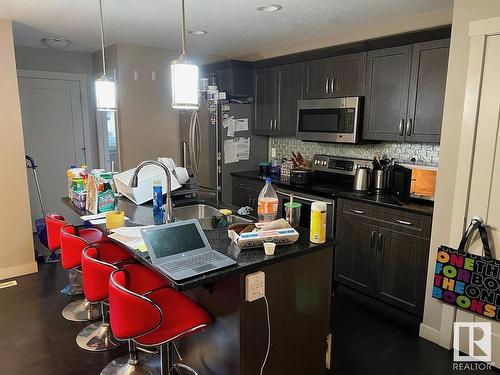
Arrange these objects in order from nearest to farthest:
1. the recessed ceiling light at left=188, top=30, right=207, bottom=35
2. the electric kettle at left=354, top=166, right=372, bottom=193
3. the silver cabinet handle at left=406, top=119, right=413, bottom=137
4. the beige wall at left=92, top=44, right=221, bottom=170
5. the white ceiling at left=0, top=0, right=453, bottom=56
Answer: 1. the white ceiling at left=0, top=0, right=453, bottom=56
2. the silver cabinet handle at left=406, top=119, right=413, bottom=137
3. the electric kettle at left=354, top=166, right=372, bottom=193
4. the recessed ceiling light at left=188, top=30, right=207, bottom=35
5. the beige wall at left=92, top=44, right=221, bottom=170

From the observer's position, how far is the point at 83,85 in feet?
16.9

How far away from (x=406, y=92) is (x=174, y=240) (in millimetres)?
2393

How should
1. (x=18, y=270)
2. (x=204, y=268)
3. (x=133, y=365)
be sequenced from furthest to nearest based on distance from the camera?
(x=18, y=270) < (x=133, y=365) < (x=204, y=268)

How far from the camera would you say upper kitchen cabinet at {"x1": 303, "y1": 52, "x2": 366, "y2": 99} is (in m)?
3.40

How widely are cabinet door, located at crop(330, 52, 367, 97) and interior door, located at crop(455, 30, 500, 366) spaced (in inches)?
48.7

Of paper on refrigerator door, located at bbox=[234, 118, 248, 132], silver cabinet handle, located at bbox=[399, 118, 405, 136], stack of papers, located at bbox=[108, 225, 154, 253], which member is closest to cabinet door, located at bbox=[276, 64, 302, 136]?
paper on refrigerator door, located at bbox=[234, 118, 248, 132]

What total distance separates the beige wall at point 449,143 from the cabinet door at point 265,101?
2.21 m

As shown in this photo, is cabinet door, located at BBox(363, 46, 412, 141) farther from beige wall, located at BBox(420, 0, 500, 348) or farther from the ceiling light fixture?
the ceiling light fixture

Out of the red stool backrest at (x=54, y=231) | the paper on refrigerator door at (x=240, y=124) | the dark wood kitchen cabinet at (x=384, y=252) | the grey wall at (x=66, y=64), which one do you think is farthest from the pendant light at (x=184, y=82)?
the grey wall at (x=66, y=64)

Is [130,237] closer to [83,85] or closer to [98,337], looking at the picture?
[98,337]

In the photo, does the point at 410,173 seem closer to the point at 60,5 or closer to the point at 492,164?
the point at 492,164

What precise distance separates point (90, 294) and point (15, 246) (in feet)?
7.28

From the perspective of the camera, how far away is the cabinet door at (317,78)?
3676 millimetres

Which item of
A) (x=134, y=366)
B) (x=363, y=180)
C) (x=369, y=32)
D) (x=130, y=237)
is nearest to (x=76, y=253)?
(x=130, y=237)
